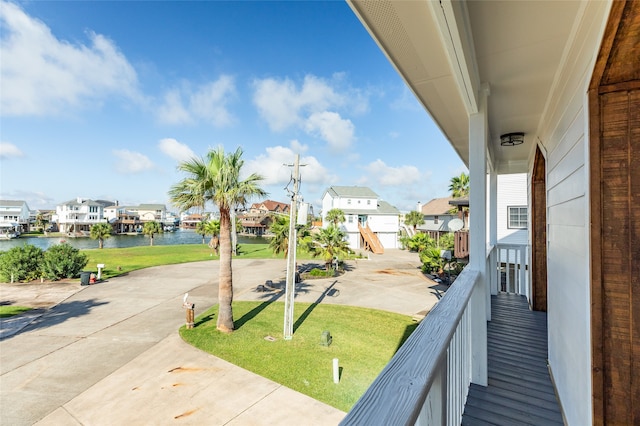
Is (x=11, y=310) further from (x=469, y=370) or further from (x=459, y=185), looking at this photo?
(x=459, y=185)

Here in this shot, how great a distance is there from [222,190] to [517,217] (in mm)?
12339

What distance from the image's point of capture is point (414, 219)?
35.5 meters

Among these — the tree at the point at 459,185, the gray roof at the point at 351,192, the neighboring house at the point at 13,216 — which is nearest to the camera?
the tree at the point at 459,185

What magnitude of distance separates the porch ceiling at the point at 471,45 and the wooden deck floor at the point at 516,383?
249cm

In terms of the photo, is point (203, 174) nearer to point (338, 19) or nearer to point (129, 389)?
point (129, 389)

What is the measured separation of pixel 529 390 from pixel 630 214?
6.33 ft

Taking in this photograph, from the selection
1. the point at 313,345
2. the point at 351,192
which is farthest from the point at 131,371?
the point at 351,192

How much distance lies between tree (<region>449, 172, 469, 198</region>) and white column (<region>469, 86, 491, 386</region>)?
19.8 m

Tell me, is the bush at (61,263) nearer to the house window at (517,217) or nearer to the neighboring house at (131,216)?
the house window at (517,217)

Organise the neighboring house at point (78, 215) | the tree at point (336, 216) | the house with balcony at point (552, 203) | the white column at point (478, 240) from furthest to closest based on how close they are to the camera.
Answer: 1. the neighboring house at point (78, 215)
2. the tree at point (336, 216)
3. the white column at point (478, 240)
4. the house with balcony at point (552, 203)

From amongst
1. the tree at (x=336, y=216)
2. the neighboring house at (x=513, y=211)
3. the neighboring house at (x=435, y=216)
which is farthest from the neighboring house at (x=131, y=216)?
the neighboring house at (x=513, y=211)

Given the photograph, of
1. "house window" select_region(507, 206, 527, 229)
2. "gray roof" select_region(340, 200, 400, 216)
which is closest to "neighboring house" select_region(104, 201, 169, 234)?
"gray roof" select_region(340, 200, 400, 216)

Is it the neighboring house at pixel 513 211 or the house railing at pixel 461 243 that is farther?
the neighboring house at pixel 513 211

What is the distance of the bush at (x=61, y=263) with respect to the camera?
44.1 feet
